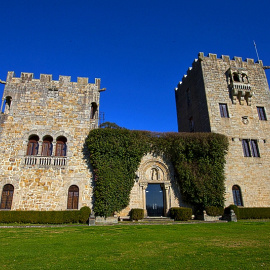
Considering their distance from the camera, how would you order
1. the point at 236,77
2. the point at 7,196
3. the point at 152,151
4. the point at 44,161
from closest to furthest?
the point at 7,196 < the point at 44,161 < the point at 152,151 < the point at 236,77

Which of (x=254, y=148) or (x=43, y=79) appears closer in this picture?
(x=43, y=79)

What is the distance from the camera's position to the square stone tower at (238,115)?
19.7 meters

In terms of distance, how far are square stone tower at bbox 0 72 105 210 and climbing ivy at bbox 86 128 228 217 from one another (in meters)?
1.49

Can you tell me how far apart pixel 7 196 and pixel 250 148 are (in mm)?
20623

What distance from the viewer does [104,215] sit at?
1658cm

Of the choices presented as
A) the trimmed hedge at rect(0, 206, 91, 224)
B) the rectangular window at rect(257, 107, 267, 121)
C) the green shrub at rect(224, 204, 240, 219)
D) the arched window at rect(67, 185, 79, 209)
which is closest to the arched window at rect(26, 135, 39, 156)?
A: the arched window at rect(67, 185, 79, 209)

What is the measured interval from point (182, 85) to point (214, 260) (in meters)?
24.4

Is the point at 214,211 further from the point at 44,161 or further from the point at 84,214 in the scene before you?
the point at 44,161

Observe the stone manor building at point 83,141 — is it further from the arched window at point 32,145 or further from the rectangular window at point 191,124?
the rectangular window at point 191,124

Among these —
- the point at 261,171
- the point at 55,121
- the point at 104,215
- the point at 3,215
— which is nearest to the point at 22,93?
the point at 55,121

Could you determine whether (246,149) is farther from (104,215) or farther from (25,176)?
(25,176)

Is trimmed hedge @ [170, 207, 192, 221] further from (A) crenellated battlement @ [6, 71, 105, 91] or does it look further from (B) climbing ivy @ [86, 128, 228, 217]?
(A) crenellated battlement @ [6, 71, 105, 91]

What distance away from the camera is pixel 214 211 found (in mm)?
17484

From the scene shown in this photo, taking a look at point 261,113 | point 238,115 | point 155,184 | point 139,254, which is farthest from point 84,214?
point 261,113
